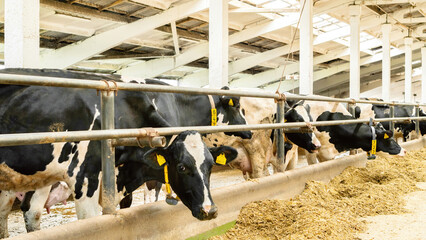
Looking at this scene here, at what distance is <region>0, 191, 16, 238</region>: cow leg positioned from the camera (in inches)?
150

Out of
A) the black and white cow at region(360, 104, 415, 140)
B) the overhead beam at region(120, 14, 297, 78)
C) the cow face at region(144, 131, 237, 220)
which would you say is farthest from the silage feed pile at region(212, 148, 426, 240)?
the overhead beam at region(120, 14, 297, 78)

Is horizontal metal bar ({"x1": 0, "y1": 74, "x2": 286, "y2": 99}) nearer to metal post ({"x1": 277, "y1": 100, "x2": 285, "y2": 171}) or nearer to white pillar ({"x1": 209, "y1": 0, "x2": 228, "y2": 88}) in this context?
metal post ({"x1": 277, "y1": 100, "x2": 285, "y2": 171})

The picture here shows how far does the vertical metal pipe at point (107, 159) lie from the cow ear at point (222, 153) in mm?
823

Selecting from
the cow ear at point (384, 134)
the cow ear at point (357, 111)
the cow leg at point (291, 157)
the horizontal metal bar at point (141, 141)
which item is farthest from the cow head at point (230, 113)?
the horizontal metal bar at point (141, 141)

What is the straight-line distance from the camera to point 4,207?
383 centimetres

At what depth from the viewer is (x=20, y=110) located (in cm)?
339

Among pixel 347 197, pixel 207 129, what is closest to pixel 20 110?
pixel 207 129

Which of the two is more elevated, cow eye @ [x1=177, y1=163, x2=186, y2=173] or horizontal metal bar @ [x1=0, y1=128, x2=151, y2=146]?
horizontal metal bar @ [x1=0, y1=128, x2=151, y2=146]

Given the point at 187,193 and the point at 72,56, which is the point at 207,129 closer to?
the point at 187,193

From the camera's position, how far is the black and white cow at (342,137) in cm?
715

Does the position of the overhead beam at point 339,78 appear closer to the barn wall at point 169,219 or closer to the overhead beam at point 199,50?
the overhead beam at point 199,50

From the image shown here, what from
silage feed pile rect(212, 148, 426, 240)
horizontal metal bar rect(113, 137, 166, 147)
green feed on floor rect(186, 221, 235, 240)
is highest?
horizontal metal bar rect(113, 137, 166, 147)

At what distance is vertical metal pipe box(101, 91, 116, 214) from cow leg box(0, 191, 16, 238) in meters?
1.44

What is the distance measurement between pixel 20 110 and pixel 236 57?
17.0 m
